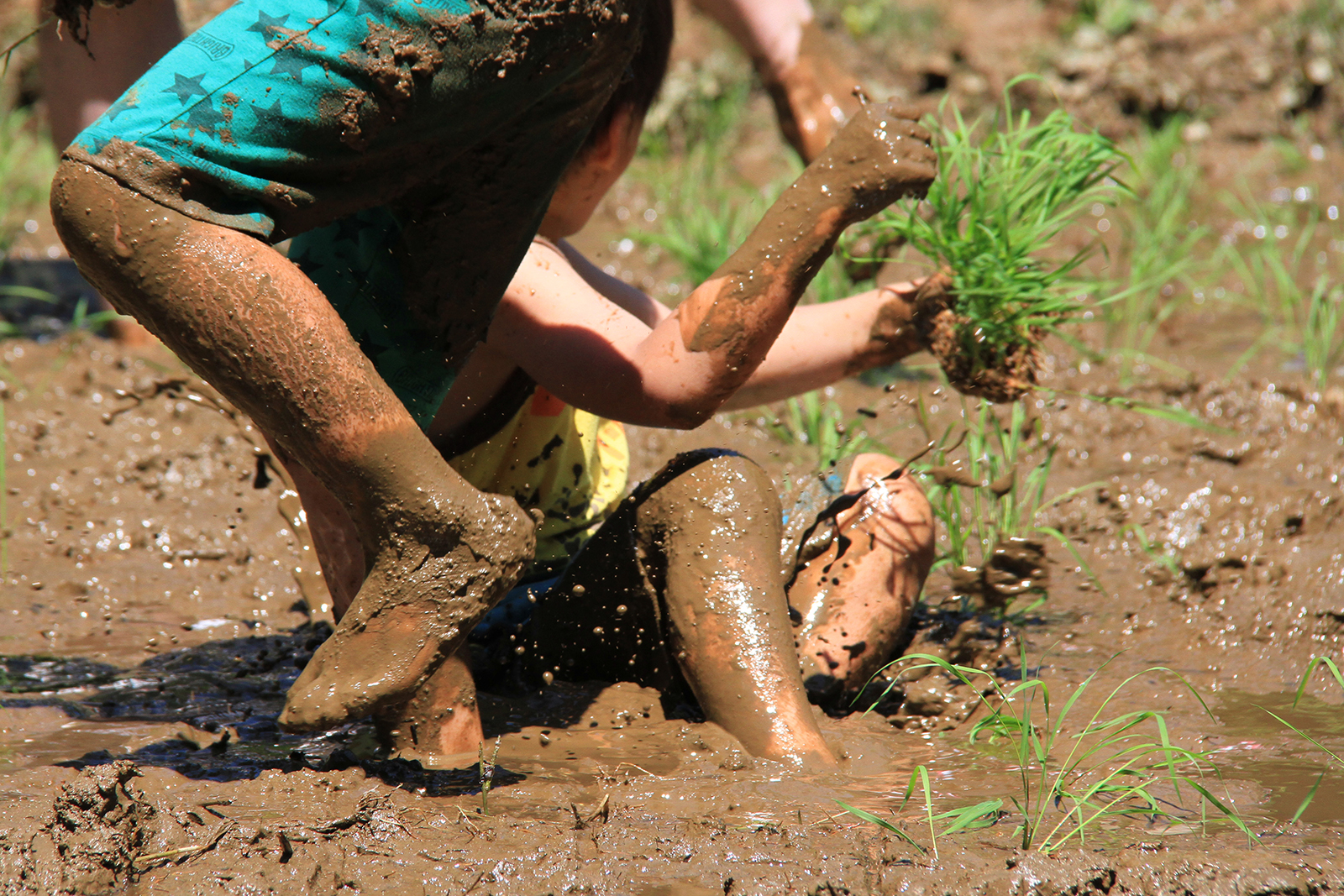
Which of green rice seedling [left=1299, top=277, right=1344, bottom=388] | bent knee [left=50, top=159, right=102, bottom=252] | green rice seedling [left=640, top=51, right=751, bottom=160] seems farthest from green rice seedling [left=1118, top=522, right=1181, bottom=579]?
green rice seedling [left=640, top=51, right=751, bottom=160]

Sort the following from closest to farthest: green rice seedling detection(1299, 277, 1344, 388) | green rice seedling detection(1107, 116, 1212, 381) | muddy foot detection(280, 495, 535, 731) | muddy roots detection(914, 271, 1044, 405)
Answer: muddy foot detection(280, 495, 535, 731)
muddy roots detection(914, 271, 1044, 405)
green rice seedling detection(1299, 277, 1344, 388)
green rice seedling detection(1107, 116, 1212, 381)

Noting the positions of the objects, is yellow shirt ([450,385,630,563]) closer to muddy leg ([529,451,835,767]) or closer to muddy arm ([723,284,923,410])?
muddy leg ([529,451,835,767])

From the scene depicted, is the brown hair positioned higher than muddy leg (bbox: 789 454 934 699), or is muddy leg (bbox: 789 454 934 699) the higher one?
the brown hair

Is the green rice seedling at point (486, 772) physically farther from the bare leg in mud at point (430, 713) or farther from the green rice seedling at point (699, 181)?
the green rice seedling at point (699, 181)

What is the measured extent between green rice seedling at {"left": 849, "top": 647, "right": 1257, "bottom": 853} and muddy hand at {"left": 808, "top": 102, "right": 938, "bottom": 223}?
0.66m

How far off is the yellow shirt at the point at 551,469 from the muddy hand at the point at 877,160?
66cm

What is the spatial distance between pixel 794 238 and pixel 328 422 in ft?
2.36

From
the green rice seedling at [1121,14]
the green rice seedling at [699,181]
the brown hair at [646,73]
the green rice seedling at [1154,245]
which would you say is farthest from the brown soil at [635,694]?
the green rice seedling at [1121,14]

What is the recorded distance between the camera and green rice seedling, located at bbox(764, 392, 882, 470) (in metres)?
3.06

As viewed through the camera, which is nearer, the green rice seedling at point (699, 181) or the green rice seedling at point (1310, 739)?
the green rice seedling at point (1310, 739)

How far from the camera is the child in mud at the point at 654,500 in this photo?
177cm

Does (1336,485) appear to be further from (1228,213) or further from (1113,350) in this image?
(1228,213)

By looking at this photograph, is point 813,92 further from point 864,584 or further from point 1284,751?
point 1284,751

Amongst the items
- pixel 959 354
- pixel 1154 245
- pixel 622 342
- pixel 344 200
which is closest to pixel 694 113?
pixel 1154 245
